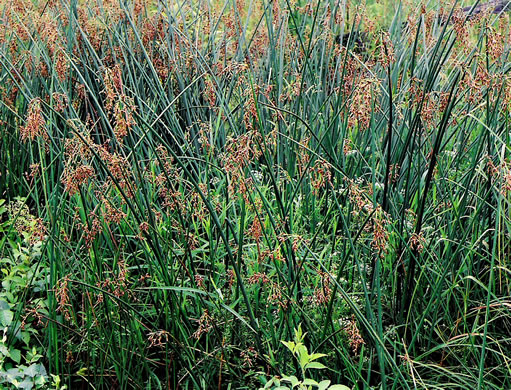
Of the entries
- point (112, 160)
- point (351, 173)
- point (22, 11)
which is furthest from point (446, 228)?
point (22, 11)

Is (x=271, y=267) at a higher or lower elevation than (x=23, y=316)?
higher

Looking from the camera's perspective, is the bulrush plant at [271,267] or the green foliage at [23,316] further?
the green foliage at [23,316]

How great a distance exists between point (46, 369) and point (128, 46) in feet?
5.16

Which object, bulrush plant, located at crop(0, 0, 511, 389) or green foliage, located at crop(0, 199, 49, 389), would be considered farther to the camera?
green foliage, located at crop(0, 199, 49, 389)

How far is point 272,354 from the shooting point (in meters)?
1.99

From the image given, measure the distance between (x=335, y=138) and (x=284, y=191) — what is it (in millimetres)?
372

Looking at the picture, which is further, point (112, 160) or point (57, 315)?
point (57, 315)

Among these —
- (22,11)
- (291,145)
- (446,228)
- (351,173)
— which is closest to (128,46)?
(22,11)

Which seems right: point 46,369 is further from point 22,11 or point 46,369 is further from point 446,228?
point 22,11

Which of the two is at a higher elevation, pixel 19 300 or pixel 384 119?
pixel 384 119

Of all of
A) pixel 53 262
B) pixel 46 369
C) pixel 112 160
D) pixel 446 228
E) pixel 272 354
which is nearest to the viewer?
pixel 112 160

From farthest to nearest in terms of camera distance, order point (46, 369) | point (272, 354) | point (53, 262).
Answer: point (46, 369) < point (53, 262) < point (272, 354)

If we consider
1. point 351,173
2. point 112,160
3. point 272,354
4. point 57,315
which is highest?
point 112,160

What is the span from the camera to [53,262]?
220cm
